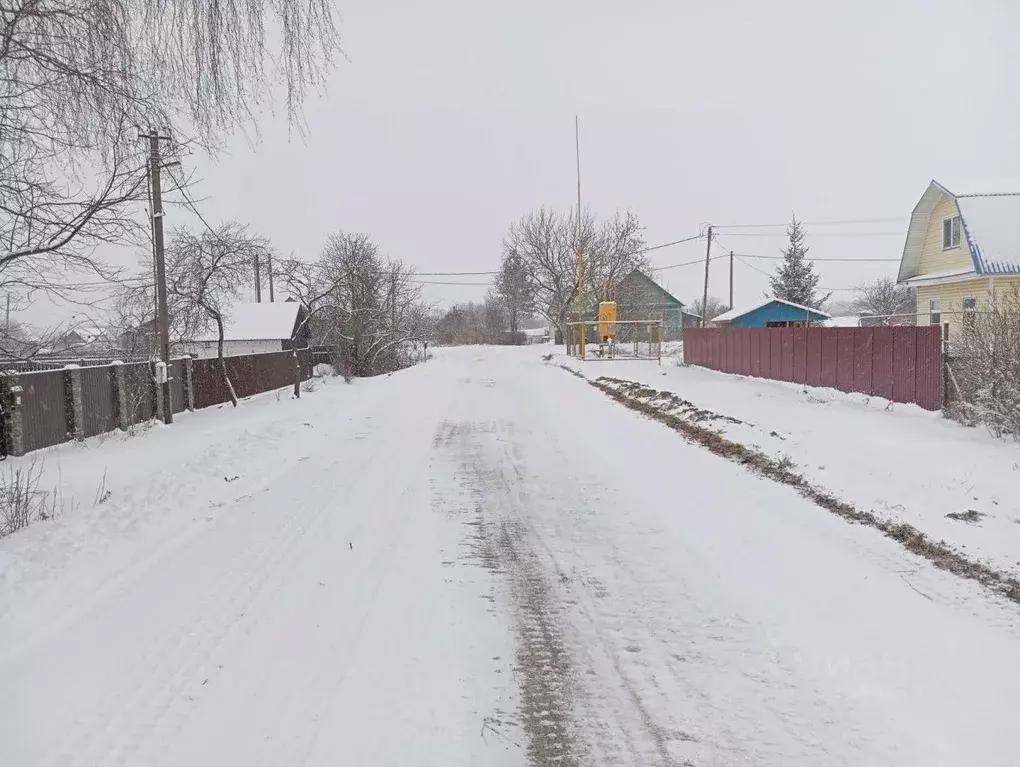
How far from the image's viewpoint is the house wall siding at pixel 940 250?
21.9 m

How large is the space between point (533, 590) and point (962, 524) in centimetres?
A: 396

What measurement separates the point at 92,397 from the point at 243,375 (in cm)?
759

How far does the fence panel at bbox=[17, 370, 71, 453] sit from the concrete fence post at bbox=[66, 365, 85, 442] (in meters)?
0.08

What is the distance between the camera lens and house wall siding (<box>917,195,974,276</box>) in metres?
21.9

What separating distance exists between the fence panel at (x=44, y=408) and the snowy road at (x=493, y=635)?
5.76 m

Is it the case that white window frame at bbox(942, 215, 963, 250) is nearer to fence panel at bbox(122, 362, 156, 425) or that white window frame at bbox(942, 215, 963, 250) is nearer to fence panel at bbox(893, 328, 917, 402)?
fence panel at bbox(893, 328, 917, 402)

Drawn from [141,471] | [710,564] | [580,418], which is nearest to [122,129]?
[710,564]

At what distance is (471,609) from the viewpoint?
4.11 metres

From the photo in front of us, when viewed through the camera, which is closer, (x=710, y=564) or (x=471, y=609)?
(x=471, y=609)

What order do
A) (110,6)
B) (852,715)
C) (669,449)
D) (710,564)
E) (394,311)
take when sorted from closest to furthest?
(852,715) < (110,6) < (710,564) < (669,449) < (394,311)

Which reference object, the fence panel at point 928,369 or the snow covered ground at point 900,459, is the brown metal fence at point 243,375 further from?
the fence panel at point 928,369

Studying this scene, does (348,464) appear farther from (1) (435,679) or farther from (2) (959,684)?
(2) (959,684)

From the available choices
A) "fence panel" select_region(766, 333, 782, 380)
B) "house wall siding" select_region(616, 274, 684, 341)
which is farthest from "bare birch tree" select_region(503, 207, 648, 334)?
"fence panel" select_region(766, 333, 782, 380)

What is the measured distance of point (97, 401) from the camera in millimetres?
13188
